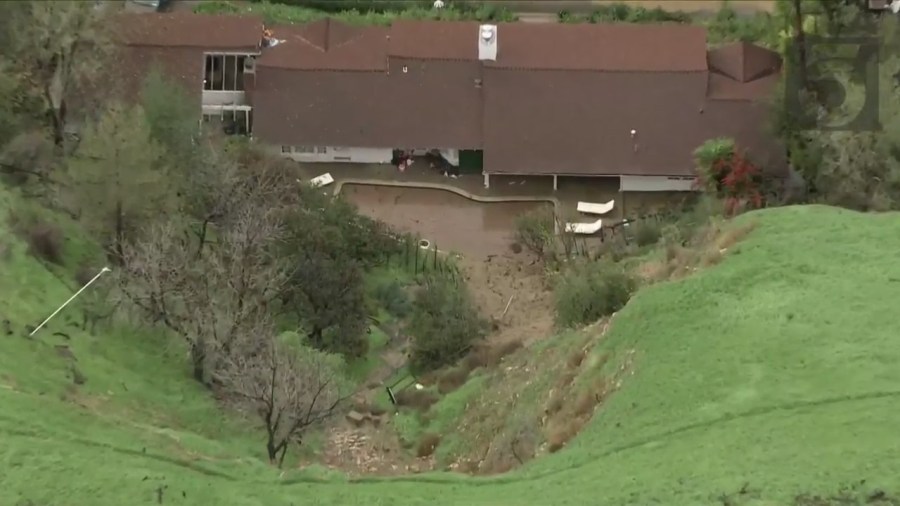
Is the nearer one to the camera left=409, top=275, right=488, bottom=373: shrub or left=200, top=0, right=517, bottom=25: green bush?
left=409, top=275, right=488, bottom=373: shrub

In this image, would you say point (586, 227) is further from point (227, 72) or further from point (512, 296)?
point (227, 72)

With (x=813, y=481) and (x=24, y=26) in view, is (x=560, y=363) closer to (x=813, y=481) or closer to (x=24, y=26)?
(x=813, y=481)

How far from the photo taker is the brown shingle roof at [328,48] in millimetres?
40188

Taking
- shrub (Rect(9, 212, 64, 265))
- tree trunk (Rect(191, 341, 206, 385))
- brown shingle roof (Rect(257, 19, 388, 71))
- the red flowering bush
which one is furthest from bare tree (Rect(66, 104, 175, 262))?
the red flowering bush

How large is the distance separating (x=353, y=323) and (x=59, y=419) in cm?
1106

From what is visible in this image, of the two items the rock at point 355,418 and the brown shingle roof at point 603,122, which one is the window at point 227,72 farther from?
the rock at point 355,418

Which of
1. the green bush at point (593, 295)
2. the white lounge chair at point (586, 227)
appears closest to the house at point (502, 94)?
the white lounge chair at point (586, 227)

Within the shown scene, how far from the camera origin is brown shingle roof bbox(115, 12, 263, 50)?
40.3 metres

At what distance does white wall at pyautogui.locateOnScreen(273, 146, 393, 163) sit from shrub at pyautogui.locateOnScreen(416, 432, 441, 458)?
1539 centimetres

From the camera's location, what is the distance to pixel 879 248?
2606 cm

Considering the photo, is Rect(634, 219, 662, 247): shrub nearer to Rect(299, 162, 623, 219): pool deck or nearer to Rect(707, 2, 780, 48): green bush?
Rect(299, 162, 623, 219): pool deck

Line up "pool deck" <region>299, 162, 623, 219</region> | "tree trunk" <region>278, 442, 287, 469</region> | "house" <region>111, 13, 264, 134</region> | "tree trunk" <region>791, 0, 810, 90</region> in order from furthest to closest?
1. "house" <region>111, 13, 264, 134</region>
2. "pool deck" <region>299, 162, 623, 219</region>
3. "tree trunk" <region>791, 0, 810, 90</region>
4. "tree trunk" <region>278, 442, 287, 469</region>

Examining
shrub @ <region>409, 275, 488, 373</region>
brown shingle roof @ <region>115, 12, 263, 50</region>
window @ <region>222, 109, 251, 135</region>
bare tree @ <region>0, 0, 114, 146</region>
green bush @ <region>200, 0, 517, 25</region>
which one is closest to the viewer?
shrub @ <region>409, 275, 488, 373</region>

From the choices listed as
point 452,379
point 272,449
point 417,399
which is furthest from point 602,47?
point 272,449
